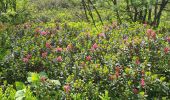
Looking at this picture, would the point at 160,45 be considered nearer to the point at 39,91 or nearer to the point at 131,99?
the point at 131,99

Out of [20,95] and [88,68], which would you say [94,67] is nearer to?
[88,68]

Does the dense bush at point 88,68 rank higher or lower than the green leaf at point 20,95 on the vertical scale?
higher

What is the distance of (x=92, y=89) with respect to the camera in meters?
6.11

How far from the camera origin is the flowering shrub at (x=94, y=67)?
20.0 ft

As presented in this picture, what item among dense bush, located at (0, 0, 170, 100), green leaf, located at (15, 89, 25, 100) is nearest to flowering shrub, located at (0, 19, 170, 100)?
dense bush, located at (0, 0, 170, 100)

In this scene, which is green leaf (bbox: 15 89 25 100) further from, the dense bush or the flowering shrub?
the flowering shrub

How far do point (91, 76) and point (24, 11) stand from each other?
49.6 feet

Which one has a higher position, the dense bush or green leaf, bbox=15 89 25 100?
the dense bush

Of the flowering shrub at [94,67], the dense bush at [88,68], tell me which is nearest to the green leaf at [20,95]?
the dense bush at [88,68]

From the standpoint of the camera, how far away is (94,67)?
265 inches

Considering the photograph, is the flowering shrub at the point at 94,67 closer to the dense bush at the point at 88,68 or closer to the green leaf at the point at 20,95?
the dense bush at the point at 88,68

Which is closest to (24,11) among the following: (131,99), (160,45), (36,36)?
(36,36)

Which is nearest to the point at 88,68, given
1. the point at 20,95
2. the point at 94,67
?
the point at 94,67

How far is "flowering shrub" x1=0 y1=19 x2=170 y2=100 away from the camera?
6.09 meters
